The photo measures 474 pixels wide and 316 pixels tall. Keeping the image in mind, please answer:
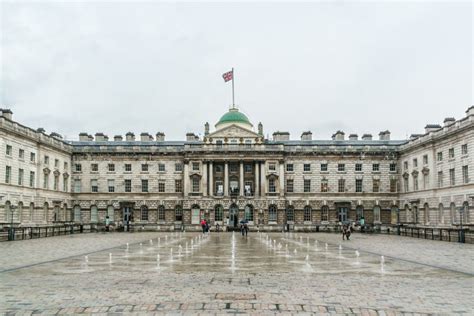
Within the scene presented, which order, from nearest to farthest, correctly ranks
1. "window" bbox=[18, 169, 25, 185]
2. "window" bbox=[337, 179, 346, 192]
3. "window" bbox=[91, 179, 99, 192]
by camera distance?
"window" bbox=[18, 169, 25, 185] → "window" bbox=[337, 179, 346, 192] → "window" bbox=[91, 179, 99, 192]

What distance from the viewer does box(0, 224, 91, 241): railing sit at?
40.0 meters

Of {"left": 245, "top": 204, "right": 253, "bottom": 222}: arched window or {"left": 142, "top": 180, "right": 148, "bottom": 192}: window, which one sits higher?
{"left": 142, "top": 180, "right": 148, "bottom": 192}: window

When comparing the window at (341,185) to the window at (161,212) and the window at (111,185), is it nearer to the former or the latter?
the window at (161,212)

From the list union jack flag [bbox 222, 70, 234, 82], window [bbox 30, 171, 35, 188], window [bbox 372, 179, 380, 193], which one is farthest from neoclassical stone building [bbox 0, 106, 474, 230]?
window [bbox 30, 171, 35, 188]

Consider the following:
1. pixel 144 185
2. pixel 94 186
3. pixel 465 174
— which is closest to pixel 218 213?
pixel 144 185

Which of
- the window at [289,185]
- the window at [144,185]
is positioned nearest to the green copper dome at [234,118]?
the window at [289,185]

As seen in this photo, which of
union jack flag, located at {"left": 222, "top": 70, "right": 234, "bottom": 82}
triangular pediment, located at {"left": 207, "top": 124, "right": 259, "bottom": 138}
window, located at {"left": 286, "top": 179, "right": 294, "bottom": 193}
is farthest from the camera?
window, located at {"left": 286, "top": 179, "right": 294, "bottom": 193}

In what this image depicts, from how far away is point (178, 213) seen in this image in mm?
69875

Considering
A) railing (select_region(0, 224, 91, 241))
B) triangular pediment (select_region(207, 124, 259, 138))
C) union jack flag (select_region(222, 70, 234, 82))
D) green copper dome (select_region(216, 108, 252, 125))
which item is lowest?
railing (select_region(0, 224, 91, 241))

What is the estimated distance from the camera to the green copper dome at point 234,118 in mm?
72875

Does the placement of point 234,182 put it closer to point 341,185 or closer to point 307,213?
point 307,213

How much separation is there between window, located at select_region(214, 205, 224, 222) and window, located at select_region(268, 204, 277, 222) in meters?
6.48

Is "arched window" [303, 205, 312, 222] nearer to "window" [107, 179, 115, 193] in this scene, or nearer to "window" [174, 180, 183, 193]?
"window" [174, 180, 183, 193]

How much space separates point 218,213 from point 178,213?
567 centimetres
